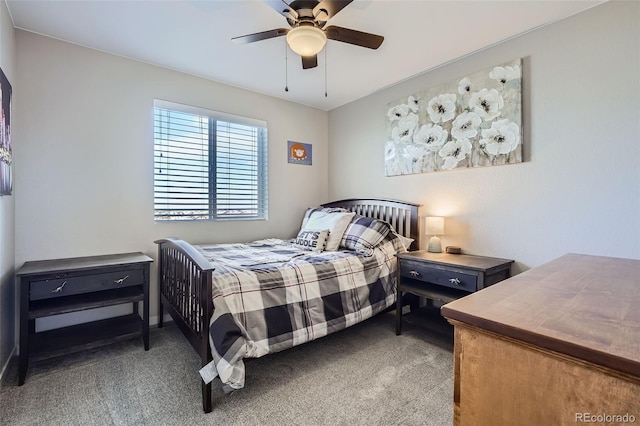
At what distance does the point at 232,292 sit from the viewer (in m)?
1.79

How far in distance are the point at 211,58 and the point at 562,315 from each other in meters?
3.06

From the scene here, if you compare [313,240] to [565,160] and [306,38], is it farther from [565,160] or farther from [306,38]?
[565,160]

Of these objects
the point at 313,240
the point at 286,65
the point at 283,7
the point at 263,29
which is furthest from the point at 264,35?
the point at 313,240

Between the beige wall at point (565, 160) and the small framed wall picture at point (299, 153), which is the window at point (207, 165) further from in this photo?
the beige wall at point (565, 160)

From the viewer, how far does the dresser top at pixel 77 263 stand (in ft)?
6.69

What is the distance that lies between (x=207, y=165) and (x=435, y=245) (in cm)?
249

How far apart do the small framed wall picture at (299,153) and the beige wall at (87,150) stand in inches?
38.7

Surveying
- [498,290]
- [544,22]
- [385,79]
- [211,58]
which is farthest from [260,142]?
[498,290]

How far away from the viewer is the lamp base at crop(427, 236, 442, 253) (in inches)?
109

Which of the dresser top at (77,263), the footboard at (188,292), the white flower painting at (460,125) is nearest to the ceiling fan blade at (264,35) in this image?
the footboard at (188,292)

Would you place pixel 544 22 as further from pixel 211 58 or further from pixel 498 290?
pixel 211 58

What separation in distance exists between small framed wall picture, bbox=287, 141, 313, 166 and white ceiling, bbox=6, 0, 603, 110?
38.1 inches

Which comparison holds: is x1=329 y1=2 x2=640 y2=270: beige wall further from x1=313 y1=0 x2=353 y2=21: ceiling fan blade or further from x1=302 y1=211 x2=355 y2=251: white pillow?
x1=313 y1=0 x2=353 y2=21: ceiling fan blade

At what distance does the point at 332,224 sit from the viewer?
2.98 meters
